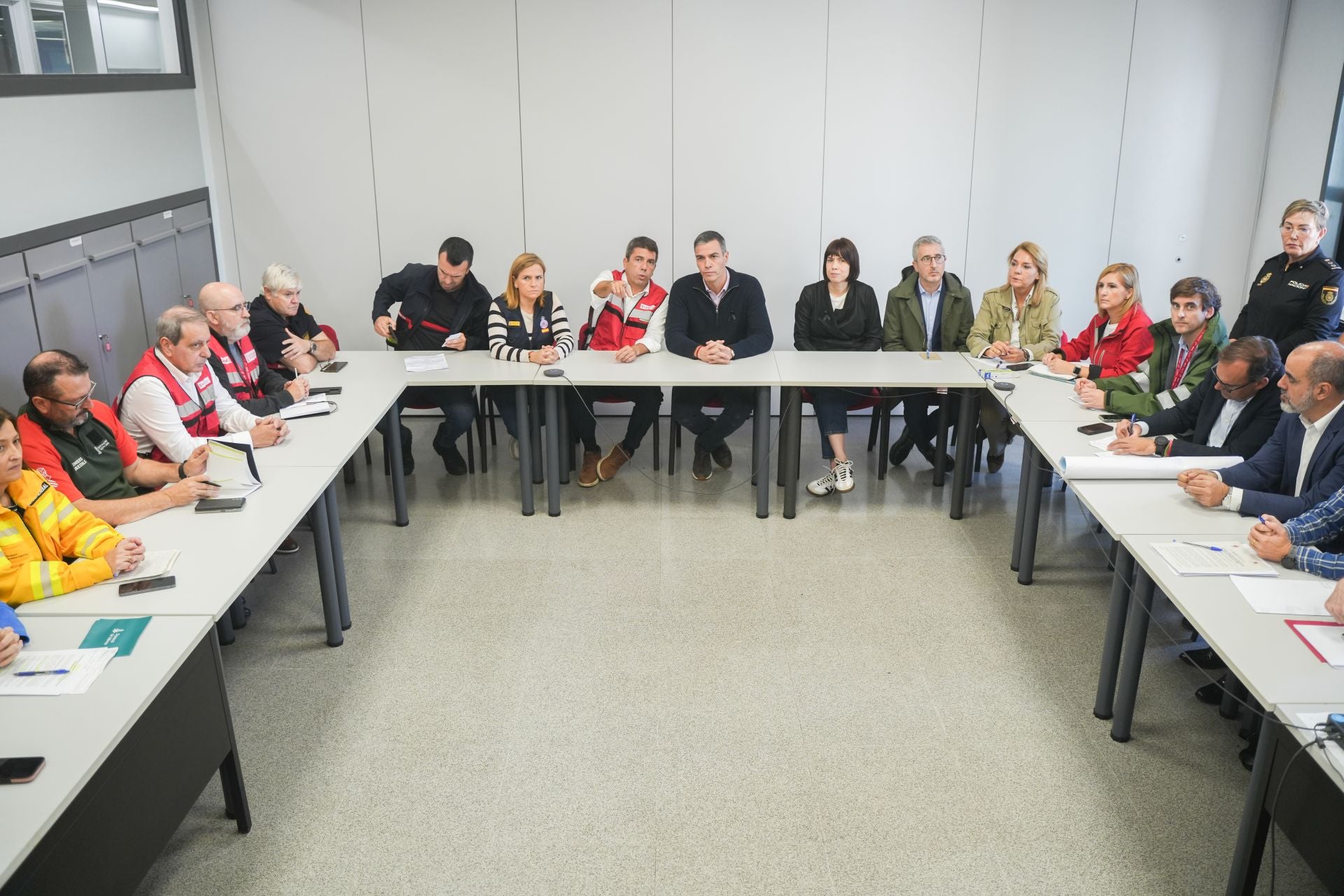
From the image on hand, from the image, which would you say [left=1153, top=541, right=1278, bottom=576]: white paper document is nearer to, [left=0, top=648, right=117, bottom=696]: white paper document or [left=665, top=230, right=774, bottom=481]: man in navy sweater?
[left=665, top=230, right=774, bottom=481]: man in navy sweater

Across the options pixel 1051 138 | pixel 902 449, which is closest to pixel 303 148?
pixel 902 449

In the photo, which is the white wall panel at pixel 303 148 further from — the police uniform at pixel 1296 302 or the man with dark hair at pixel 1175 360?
the police uniform at pixel 1296 302

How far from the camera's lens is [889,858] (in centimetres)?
285

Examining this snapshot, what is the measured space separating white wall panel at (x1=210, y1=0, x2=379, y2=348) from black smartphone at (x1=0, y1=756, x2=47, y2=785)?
4.57 meters

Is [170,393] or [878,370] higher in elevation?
[170,393]

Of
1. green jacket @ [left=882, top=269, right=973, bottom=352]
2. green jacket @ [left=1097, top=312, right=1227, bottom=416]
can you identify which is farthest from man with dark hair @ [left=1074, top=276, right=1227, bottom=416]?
green jacket @ [left=882, top=269, right=973, bottom=352]

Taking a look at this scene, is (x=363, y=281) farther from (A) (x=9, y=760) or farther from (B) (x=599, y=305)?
(A) (x=9, y=760)

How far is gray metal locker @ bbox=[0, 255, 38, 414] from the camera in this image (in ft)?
13.0

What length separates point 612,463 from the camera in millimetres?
5641

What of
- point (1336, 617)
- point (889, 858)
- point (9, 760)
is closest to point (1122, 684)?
point (1336, 617)

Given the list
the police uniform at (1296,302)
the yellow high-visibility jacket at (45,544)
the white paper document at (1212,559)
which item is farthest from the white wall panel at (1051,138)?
the yellow high-visibility jacket at (45,544)

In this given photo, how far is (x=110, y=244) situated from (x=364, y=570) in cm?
193

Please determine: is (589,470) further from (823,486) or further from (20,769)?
(20,769)

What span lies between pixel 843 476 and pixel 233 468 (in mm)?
3014
